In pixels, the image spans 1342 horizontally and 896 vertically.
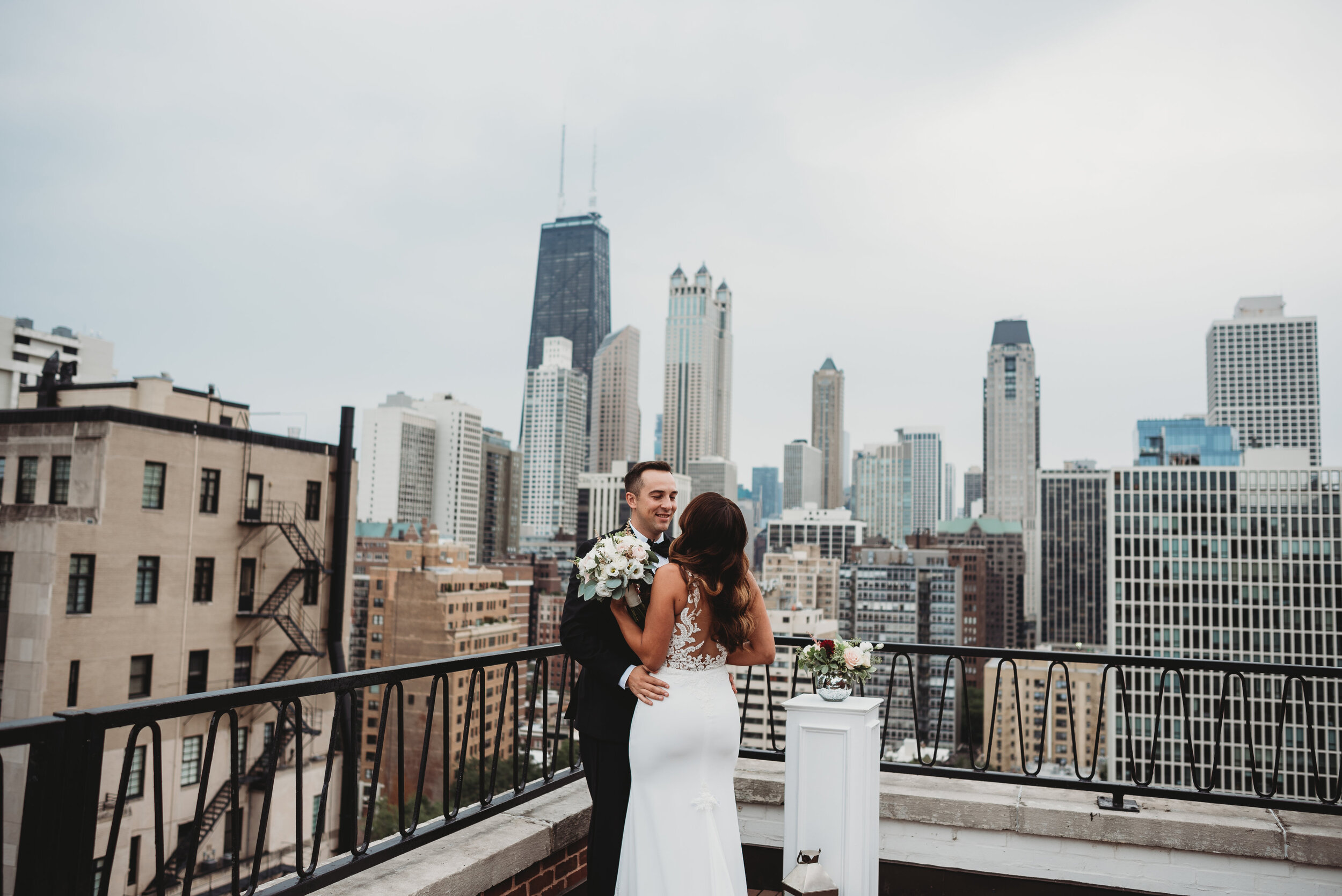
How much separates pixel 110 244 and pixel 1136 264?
11629 cm

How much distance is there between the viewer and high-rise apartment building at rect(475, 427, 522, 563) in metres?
142

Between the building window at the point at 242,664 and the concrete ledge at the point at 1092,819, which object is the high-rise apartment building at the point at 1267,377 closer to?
the building window at the point at 242,664

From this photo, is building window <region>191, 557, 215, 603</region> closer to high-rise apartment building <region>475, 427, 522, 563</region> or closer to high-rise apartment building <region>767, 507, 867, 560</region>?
high-rise apartment building <region>767, 507, 867, 560</region>

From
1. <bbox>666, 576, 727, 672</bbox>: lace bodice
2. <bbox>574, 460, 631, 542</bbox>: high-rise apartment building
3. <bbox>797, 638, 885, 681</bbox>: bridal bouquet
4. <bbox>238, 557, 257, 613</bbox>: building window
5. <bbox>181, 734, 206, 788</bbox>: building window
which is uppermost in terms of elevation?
<bbox>574, 460, 631, 542</bbox>: high-rise apartment building

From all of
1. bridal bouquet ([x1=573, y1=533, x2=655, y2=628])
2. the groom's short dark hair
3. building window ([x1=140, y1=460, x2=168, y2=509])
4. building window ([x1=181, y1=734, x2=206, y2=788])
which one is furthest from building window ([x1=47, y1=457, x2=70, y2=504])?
bridal bouquet ([x1=573, y1=533, x2=655, y2=628])

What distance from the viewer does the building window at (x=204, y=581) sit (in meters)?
24.6

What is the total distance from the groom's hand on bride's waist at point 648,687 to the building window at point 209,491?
25.1 metres

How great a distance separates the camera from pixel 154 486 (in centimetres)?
2322

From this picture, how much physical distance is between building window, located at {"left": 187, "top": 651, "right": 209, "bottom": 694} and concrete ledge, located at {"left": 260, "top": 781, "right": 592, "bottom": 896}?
23.8 meters

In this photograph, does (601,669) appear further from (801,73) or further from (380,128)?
(380,128)

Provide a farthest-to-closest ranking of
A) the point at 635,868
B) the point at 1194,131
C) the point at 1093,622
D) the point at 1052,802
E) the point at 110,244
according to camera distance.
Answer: the point at 1093,622, the point at 1194,131, the point at 110,244, the point at 1052,802, the point at 635,868

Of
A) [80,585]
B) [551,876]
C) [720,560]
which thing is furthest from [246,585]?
[720,560]

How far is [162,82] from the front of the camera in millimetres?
80938

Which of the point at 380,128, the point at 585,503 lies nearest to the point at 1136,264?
the point at 585,503
